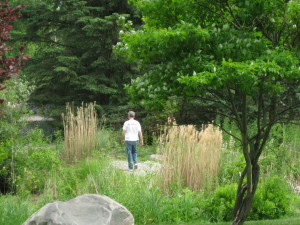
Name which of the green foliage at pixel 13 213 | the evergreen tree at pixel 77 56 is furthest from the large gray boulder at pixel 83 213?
the evergreen tree at pixel 77 56

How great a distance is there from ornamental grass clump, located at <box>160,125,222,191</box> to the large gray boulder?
7.74ft

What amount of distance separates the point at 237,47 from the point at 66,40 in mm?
13730

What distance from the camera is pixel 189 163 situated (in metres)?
7.19

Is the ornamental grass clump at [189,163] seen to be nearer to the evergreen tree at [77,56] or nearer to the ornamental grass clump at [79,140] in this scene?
the ornamental grass clump at [79,140]

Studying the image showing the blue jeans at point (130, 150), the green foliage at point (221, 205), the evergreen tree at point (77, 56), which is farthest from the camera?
the evergreen tree at point (77, 56)

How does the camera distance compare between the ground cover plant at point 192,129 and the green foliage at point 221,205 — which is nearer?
the ground cover plant at point 192,129

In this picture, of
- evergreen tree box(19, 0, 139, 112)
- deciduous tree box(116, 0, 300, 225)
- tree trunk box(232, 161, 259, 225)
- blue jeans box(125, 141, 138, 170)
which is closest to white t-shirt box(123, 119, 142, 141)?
blue jeans box(125, 141, 138, 170)

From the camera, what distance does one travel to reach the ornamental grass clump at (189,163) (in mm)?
7047

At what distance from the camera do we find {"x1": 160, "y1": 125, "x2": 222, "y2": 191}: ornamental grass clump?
7.05 meters

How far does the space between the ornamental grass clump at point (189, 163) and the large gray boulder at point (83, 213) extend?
2359 mm

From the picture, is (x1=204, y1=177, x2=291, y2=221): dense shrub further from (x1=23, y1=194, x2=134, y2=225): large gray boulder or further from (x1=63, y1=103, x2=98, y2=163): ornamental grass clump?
(x1=63, y1=103, x2=98, y2=163): ornamental grass clump

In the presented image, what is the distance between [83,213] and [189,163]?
3.01m

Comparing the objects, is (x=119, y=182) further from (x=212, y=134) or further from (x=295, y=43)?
(x=295, y=43)

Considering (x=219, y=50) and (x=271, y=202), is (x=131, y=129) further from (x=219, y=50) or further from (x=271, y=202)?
(x=219, y=50)
